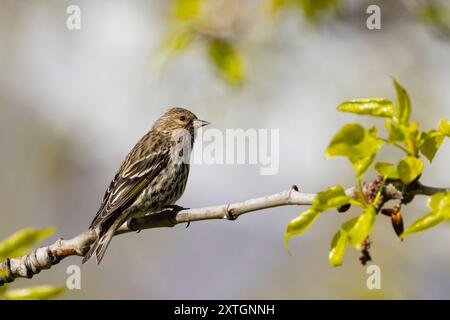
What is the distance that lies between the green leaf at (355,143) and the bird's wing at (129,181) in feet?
11.6

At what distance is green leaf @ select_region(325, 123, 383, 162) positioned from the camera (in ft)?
9.81

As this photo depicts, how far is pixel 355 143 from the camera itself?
3018mm

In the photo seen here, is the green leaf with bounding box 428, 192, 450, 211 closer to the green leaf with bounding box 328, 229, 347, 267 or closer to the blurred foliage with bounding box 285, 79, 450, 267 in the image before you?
the blurred foliage with bounding box 285, 79, 450, 267

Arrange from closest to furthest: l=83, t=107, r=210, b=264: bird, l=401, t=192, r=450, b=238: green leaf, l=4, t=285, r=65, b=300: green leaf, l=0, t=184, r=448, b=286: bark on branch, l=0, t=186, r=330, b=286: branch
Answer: l=401, t=192, r=450, b=238: green leaf
l=0, t=184, r=448, b=286: bark on branch
l=0, t=186, r=330, b=286: branch
l=4, t=285, r=65, b=300: green leaf
l=83, t=107, r=210, b=264: bird

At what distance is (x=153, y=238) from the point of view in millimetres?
12898

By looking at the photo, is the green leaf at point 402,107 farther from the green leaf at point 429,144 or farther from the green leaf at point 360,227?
the green leaf at point 360,227

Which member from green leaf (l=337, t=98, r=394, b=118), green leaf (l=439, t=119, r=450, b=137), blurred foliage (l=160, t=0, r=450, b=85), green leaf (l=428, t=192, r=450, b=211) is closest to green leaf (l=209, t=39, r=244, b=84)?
blurred foliage (l=160, t=0, r=450, b=85)

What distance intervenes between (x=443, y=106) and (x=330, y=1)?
315 centimetres

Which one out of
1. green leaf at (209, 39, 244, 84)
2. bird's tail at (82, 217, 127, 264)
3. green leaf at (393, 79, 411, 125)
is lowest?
bird's tail at (82, 217, 127, 264)

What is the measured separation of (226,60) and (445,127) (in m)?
2.72

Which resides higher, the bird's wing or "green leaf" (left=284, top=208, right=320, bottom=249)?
the bird's wing

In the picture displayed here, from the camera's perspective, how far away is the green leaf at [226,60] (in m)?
5.38

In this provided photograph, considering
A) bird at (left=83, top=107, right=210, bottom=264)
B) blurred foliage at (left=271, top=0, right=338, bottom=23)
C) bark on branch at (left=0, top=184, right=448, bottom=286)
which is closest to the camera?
bark on branch at (left=0, top=184, right=448, bottom=286)

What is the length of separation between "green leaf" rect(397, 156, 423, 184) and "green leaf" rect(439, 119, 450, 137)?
0.56 feet
